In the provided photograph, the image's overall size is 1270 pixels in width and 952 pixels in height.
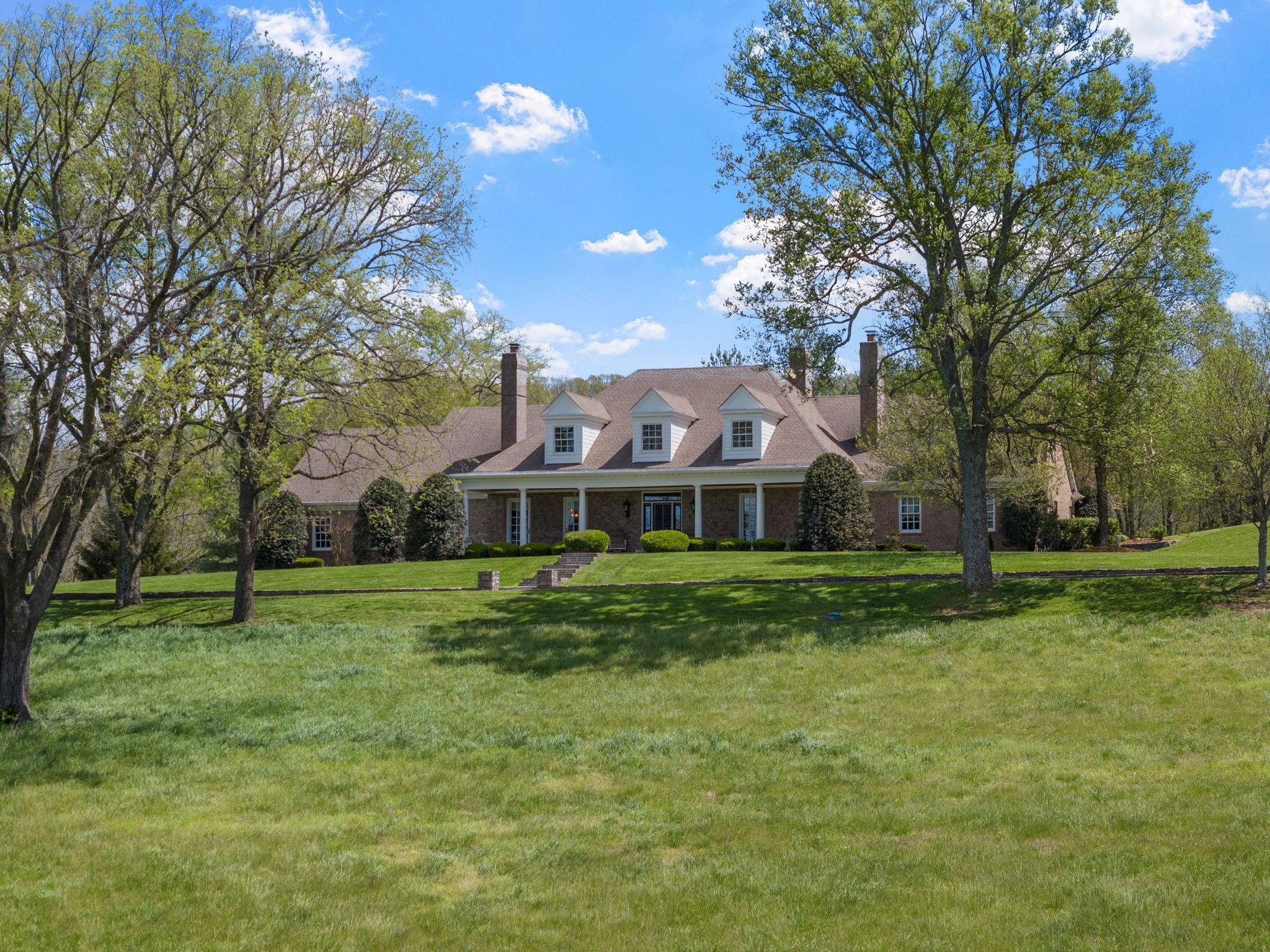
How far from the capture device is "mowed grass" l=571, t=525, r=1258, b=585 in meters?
24.5

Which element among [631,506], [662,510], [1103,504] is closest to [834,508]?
[662,510]

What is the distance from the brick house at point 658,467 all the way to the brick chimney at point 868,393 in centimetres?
7

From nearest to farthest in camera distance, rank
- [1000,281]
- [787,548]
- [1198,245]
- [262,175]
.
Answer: [262,175], [1198,245], [1000,281], [787,548]

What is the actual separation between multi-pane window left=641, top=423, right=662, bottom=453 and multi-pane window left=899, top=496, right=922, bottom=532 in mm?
8659

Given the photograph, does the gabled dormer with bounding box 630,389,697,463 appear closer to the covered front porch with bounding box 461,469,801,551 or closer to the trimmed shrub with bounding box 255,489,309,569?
the covered front porch with bounding box 461,469,801,551

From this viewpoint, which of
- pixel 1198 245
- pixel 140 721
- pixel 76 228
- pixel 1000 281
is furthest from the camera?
pixel 1000 281

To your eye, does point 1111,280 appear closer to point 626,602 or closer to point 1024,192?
point 1024,192

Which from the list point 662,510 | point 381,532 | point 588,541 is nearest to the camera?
point 588,541

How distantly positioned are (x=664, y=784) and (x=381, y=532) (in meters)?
24.8

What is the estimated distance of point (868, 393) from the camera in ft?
116

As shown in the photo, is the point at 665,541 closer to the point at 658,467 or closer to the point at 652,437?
the point at 658,467

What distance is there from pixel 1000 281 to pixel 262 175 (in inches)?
558

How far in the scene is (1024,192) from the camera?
1986cm

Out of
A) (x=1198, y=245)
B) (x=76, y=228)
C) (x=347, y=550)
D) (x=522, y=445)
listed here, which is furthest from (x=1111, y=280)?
(x=347, y=550)
